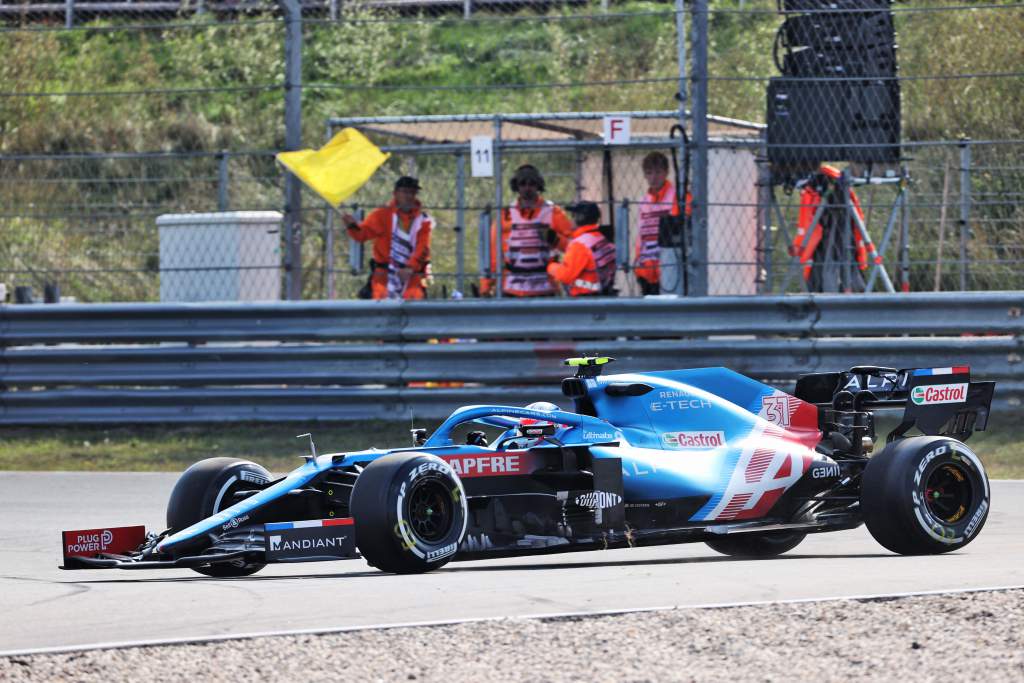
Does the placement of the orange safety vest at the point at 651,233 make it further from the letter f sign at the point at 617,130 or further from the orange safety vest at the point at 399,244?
the orange safety vest at the point at 399,244

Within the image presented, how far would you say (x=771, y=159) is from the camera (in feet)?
43.3

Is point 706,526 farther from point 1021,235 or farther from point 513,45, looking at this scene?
point 513,45

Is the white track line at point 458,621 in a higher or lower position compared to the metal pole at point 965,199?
lower

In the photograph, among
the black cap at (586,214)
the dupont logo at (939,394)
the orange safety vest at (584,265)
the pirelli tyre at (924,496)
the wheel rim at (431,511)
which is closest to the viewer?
the wheel rim at (431,511)

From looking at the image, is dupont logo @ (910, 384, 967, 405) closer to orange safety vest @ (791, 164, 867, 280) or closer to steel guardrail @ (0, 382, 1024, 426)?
steel guardrail @ (0, 382, 1024, 426)

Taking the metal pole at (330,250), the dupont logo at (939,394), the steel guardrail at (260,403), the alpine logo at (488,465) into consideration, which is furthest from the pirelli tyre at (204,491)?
the metal pole at (330,250)

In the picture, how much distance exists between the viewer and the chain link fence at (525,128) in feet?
42.1

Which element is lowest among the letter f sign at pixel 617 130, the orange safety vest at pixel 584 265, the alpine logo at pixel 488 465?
the alpine logo at pixel 488 465

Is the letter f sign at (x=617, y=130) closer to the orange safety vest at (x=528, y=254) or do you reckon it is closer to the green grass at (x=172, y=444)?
the orange safety vest at (x=528, y=254)

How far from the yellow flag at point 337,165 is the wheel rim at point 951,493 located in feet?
19.0

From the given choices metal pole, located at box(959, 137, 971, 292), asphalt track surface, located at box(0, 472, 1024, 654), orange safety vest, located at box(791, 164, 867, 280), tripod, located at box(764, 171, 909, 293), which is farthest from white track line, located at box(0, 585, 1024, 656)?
metal pole, located at box(959, 137, 971, 292)

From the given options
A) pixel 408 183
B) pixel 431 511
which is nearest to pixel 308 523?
pixel 431 511

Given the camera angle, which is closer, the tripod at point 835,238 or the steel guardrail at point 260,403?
the steel guardrail at point 260,403

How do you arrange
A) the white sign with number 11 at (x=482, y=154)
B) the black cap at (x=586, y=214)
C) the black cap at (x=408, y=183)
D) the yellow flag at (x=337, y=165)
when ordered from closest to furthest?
the yellow flag at (x=337, y=165) < the white sign with number 11 at (x=482, y=154) < the black cap at (x=586, y=214) < the black cap at (x=408, y=183)
